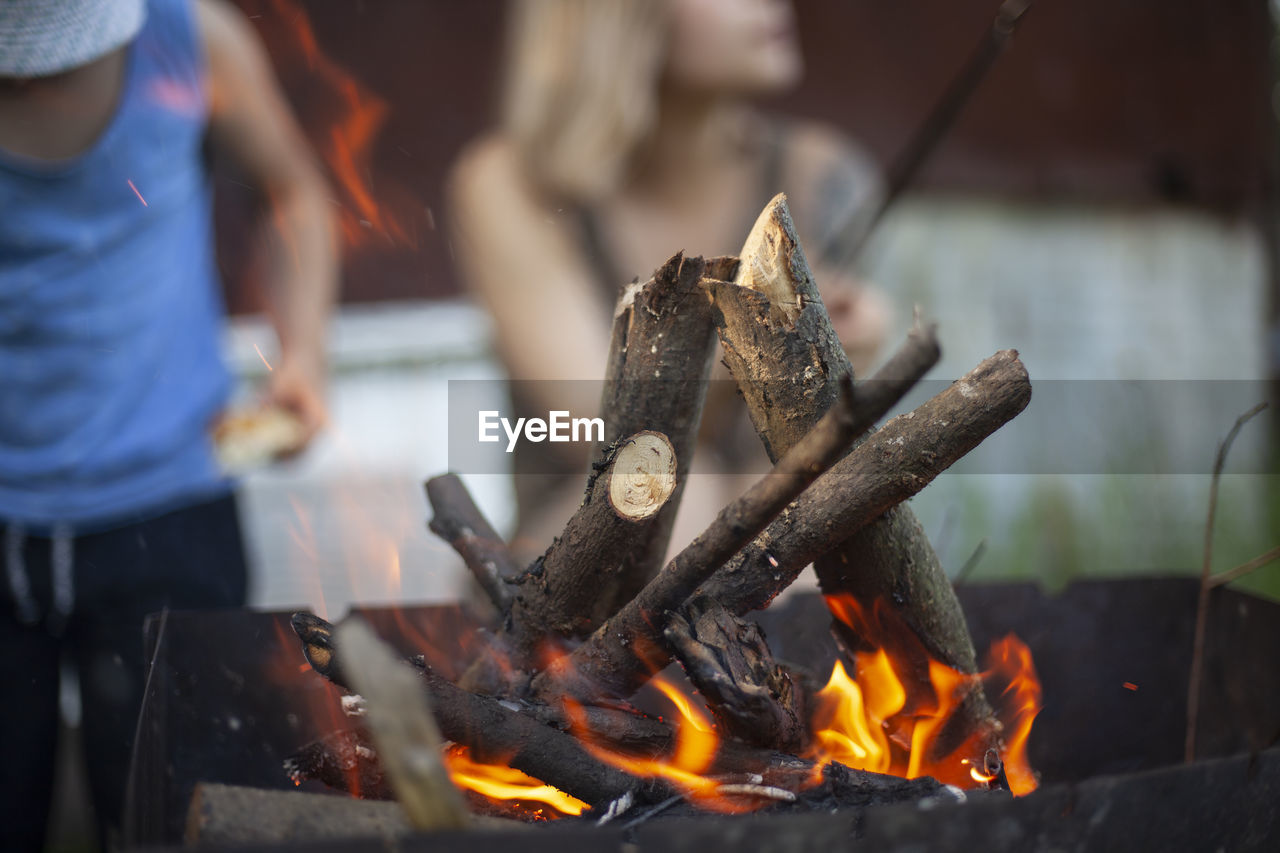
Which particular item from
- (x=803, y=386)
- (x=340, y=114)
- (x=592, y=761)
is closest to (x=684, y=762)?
(x=592, y=761)

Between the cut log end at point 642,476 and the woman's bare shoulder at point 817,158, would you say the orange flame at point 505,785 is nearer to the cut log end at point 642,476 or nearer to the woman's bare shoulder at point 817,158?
the cut log end at point 642,476

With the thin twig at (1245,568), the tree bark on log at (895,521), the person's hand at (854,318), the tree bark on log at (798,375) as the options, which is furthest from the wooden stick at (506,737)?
the person's hand at (854,318)

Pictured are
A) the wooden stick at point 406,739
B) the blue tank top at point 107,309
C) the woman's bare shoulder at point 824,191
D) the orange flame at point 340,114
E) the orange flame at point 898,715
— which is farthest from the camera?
the orange flame at point 340,114

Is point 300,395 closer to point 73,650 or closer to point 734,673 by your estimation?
point 73,650

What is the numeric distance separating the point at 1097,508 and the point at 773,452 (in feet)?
11.2

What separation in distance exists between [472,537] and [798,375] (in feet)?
2.17

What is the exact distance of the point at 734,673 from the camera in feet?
3.69

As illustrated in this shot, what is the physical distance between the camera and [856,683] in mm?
1438

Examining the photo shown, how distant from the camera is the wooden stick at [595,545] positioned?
1.15 metres

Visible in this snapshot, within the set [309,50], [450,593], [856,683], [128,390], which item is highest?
[309,50]

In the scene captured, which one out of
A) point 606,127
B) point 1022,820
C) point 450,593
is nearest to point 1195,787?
point 1022,820

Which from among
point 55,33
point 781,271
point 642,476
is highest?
point 55,33

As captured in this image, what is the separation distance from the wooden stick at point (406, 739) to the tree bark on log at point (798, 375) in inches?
23.2

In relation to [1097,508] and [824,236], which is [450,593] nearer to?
[824,236]
